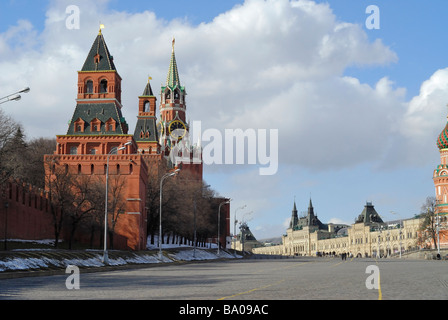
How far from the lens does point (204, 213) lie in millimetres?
93188

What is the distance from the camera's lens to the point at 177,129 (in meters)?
131

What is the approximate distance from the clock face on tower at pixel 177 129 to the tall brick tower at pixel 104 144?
179 ft

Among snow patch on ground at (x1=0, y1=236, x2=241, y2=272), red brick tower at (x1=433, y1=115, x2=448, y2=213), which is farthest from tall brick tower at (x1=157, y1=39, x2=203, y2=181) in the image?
snow patch on ground at (x1=0, y1=236, x2=241, y2=272)

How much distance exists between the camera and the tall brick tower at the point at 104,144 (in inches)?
2594

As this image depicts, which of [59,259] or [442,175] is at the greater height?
[442,175]

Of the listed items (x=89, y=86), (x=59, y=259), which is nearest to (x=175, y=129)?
(x=89, y=86)

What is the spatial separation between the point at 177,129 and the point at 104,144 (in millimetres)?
61016

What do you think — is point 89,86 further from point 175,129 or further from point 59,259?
point 175,129

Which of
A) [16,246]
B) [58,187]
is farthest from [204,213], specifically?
[16,246]

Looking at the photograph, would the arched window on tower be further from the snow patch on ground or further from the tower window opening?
the snow patch on ground

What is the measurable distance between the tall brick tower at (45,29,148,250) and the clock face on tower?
179 feet

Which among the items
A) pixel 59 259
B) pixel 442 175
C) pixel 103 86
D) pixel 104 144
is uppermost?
pixel 103 86

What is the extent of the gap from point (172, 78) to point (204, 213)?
5348 cm
